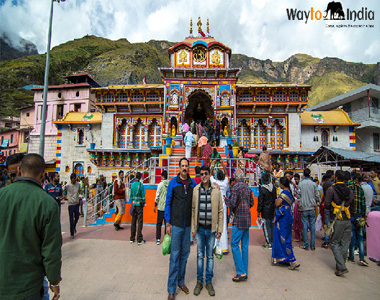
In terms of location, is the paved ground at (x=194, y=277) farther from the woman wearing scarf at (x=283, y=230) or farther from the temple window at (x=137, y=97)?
the temple window at (x=137, y=97)

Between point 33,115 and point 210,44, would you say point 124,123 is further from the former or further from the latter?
point 33,115

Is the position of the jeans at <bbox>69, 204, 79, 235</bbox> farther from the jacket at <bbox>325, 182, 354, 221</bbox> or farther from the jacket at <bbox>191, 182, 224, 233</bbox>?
the jacket at <bbox>325, 182, 354, 221</bbox>

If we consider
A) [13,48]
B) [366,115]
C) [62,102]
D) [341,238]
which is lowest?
[341,238]

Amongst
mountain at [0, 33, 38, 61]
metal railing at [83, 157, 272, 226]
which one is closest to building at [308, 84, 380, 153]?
metal railing at [83, 157, 272, 226]

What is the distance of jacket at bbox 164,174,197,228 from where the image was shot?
158 inches

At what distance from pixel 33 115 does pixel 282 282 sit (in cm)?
3752

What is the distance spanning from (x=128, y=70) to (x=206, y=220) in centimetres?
6344

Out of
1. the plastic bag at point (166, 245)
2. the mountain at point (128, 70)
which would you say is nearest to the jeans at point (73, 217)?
the plastic bag at point (166, 245)

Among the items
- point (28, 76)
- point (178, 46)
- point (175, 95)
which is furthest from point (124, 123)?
point (28, 76)

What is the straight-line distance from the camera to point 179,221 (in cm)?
398

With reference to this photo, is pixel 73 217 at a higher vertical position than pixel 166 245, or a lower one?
lower

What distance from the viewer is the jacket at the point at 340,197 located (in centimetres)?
506

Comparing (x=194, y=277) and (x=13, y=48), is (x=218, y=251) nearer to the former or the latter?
(x=194, y=277)

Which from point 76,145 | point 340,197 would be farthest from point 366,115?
point 76,145
